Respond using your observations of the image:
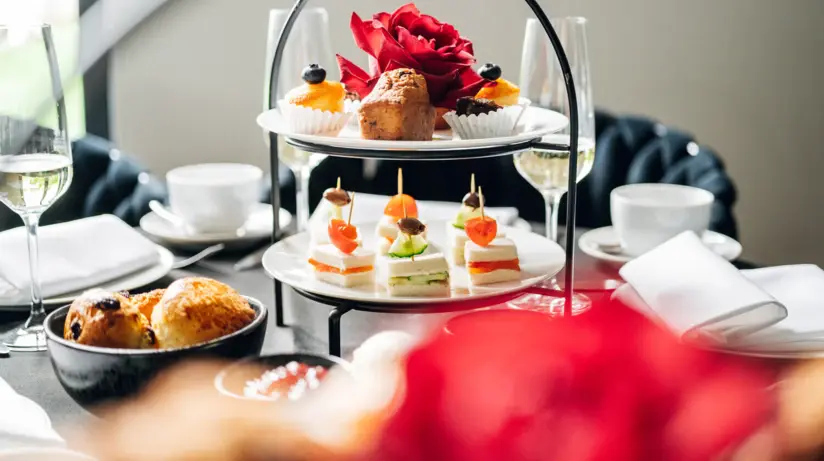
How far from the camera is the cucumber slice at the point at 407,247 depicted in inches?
42.1

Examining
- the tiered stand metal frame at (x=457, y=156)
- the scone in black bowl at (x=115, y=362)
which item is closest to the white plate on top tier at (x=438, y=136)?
the tiered stand metal frame at (x=457, y=156)

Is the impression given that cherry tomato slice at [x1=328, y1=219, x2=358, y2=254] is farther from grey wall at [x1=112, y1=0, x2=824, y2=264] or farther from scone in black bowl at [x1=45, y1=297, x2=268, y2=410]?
grey wall at [x1=112, y1=0, x2=824, y2=264]

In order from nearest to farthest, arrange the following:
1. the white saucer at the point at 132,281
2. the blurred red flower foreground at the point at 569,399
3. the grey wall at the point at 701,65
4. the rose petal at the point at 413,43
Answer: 1. the blurred red flower foreground at the point at 569,399
2. the rose petal at the point at 413,43
3. the white saucer at the point at 132,281
4. the grey wall at the point at 701,65

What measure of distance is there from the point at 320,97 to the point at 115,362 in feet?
1.36

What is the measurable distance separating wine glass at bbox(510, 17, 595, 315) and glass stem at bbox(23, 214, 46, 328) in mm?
644

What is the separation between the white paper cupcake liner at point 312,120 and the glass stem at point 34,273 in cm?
35

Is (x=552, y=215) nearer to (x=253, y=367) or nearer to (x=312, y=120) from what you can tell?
(x=312, y=120)

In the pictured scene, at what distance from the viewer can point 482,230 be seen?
3.68 ft

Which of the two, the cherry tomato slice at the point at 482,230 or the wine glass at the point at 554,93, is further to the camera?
the wine glass at the point at 554,93

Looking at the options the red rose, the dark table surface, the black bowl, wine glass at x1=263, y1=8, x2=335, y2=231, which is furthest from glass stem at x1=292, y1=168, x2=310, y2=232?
the black bowl

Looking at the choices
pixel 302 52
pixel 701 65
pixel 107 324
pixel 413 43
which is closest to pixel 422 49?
pixel 413 43

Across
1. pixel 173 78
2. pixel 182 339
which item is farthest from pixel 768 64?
pixel 182 339

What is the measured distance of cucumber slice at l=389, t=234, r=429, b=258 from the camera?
1.07 meters

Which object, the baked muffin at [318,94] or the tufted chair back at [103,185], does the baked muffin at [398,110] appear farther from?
the tufted chair back at [103,185]
